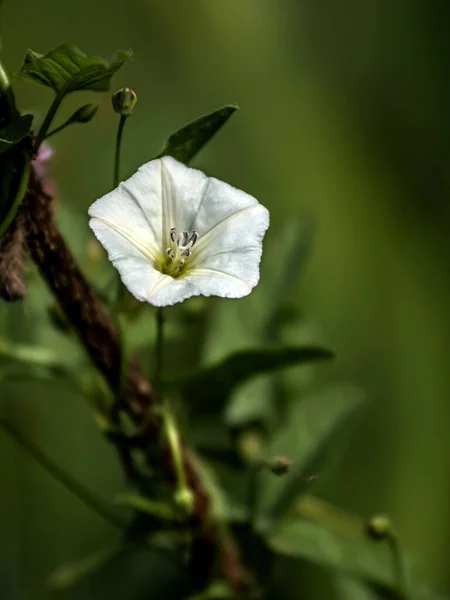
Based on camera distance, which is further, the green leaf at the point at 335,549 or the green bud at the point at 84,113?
the green leaf at the point at 335,549

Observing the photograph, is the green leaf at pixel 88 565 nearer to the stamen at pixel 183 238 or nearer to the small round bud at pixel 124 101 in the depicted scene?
the stamen at pixel 183 238

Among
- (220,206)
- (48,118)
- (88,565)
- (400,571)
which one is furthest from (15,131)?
(400,571)

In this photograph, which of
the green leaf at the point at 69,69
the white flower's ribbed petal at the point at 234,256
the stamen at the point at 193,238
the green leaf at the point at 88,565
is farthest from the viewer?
the green leaf at the point at 88,565

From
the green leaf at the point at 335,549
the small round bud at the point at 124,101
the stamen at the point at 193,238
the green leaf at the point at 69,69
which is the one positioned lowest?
the green leaf at the point at 335,549

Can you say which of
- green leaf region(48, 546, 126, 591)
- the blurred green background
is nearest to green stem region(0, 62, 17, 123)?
green leaf region(48, 546, 126, 591)

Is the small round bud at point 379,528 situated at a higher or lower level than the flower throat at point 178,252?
lower

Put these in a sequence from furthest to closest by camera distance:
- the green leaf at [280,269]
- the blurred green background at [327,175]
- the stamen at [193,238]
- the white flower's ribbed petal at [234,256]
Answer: the blurred green background at [327,175], the green leaf at [280,269], the stamen at [193,238], the white flower's ribbed petal at [234,256]

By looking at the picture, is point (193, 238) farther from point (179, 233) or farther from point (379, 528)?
point (379, 528)

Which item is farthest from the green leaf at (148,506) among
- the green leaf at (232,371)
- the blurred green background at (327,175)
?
the blurred green background at (327,175)
